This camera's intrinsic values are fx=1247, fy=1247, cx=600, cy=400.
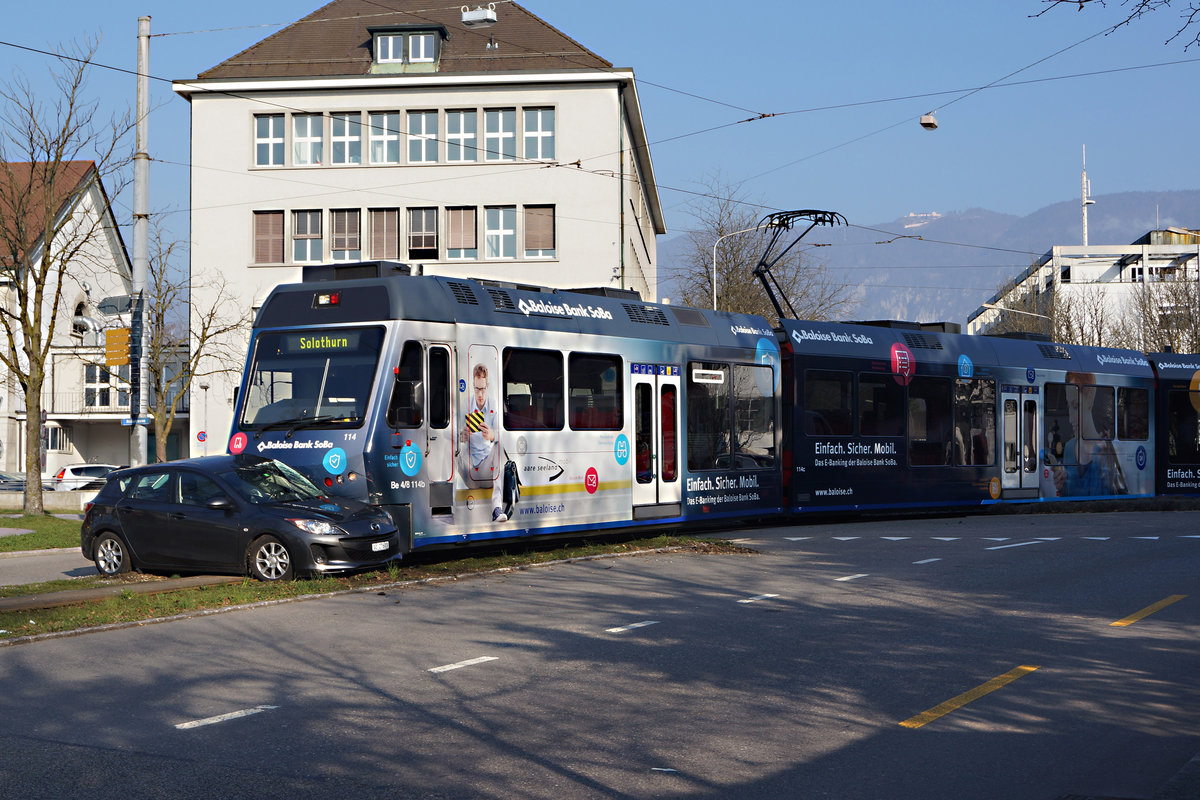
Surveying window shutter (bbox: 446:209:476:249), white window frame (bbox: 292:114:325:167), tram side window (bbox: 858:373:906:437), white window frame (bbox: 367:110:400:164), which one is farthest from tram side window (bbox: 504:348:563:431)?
white window frame (bbox: 292:114:325:167)

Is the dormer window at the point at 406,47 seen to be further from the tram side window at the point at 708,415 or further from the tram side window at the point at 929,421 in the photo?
the tram side window at the point at 708,415

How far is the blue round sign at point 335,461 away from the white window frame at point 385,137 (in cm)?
3615

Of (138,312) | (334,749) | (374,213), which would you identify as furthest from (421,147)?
(334,749)

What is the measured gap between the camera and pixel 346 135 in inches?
1921

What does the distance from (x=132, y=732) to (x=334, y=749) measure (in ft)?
4.18

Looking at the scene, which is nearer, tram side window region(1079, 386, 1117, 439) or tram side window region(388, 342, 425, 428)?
tram side window region(388, 342, 425, 428)

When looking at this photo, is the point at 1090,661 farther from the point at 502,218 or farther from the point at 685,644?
the point at 502,218

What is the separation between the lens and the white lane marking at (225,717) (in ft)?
23.0

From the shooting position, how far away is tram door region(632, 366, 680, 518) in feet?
61.3

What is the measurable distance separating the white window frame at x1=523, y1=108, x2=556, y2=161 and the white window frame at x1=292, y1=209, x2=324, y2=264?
8730mm

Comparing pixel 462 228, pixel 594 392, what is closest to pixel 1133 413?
pixel 594 392

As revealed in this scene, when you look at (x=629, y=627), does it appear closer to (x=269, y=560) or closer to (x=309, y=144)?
(x=269, y=560)

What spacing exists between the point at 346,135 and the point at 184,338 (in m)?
10.4

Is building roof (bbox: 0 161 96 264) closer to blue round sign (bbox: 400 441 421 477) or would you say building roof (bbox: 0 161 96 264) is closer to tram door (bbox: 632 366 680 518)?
tram door (bbox: 632 366 680 518)
